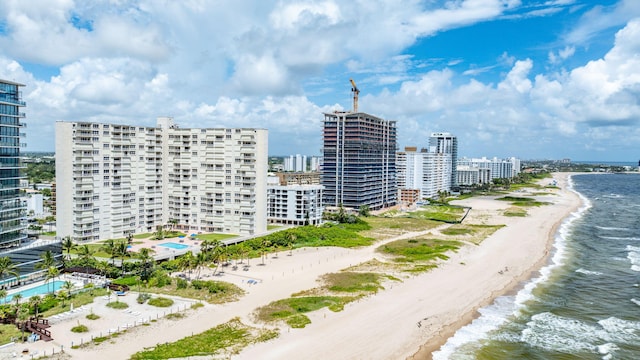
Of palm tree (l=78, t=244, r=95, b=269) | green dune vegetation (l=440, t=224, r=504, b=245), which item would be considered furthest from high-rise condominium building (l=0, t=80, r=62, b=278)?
green dune vegetation (l=440, t=224, r=504, b=245)

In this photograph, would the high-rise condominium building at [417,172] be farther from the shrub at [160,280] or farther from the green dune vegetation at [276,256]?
the shrub at [160,280]

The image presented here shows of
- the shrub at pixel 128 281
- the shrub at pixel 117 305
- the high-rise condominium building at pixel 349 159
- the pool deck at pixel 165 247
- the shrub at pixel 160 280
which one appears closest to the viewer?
the shrub at pixel 117 305

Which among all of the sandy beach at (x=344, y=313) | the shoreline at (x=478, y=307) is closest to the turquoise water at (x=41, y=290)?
the sandy beach at (x=344, y=313)

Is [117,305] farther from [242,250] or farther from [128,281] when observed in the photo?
[242,250]

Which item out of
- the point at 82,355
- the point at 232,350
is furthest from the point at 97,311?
the point at 232,350

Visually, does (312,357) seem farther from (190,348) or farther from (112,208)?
(112,208)

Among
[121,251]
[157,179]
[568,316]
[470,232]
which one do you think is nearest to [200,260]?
[121,251]

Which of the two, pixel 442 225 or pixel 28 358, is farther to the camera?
pixel 442 225
